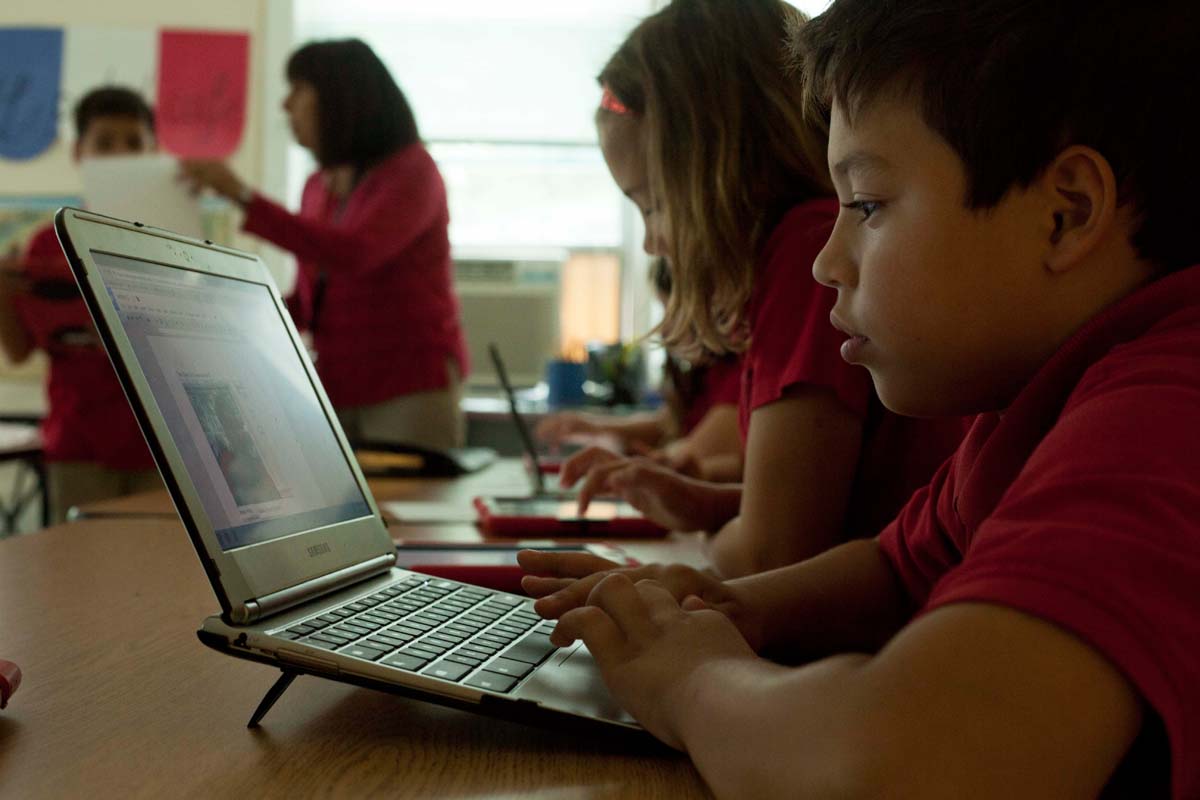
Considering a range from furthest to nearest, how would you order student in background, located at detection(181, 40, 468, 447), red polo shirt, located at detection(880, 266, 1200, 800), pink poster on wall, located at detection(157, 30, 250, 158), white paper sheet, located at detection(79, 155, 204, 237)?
pink poster on wall, located at detection(157, 30, 250, 158) → student in background, located at detection(181, 40, 468, 447) → white paper sheet, located at detection(79, 155, 204, 237) → red polo shirt, located at detection(880, 266, 1200, 800)

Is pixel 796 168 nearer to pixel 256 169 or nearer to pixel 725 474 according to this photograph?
pixel 725 474

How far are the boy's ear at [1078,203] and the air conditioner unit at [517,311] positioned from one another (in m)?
2.76

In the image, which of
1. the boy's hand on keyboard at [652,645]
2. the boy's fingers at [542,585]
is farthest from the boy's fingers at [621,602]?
the boy's fingers at [542,585]

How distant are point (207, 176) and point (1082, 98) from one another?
1626mm

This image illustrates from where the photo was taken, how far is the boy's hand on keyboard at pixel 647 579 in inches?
26.1

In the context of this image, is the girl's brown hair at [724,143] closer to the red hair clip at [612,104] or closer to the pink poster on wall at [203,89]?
the red hair clip at [612,104]

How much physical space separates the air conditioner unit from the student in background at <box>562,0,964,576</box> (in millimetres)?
2025

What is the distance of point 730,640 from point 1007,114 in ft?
0.89

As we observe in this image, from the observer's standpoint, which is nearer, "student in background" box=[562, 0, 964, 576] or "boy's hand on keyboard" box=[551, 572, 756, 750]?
"boy's hand on keyboard" box=[551, 572, 756, 750]

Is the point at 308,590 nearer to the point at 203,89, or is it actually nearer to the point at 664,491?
the point at 664,491

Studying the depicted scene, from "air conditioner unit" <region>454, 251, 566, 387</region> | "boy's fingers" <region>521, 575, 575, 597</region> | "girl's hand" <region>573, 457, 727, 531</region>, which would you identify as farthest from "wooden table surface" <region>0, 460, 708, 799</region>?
"air conditioner unit" <region>454, 251, 566, 387</region>

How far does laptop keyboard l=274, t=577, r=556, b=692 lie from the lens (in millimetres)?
535

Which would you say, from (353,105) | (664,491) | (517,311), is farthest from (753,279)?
(517,311)

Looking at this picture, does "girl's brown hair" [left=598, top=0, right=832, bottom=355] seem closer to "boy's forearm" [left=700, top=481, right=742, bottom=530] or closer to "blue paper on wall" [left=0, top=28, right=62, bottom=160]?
"boy's forearm" [left=700, top=481, right=742, bottom=530]
